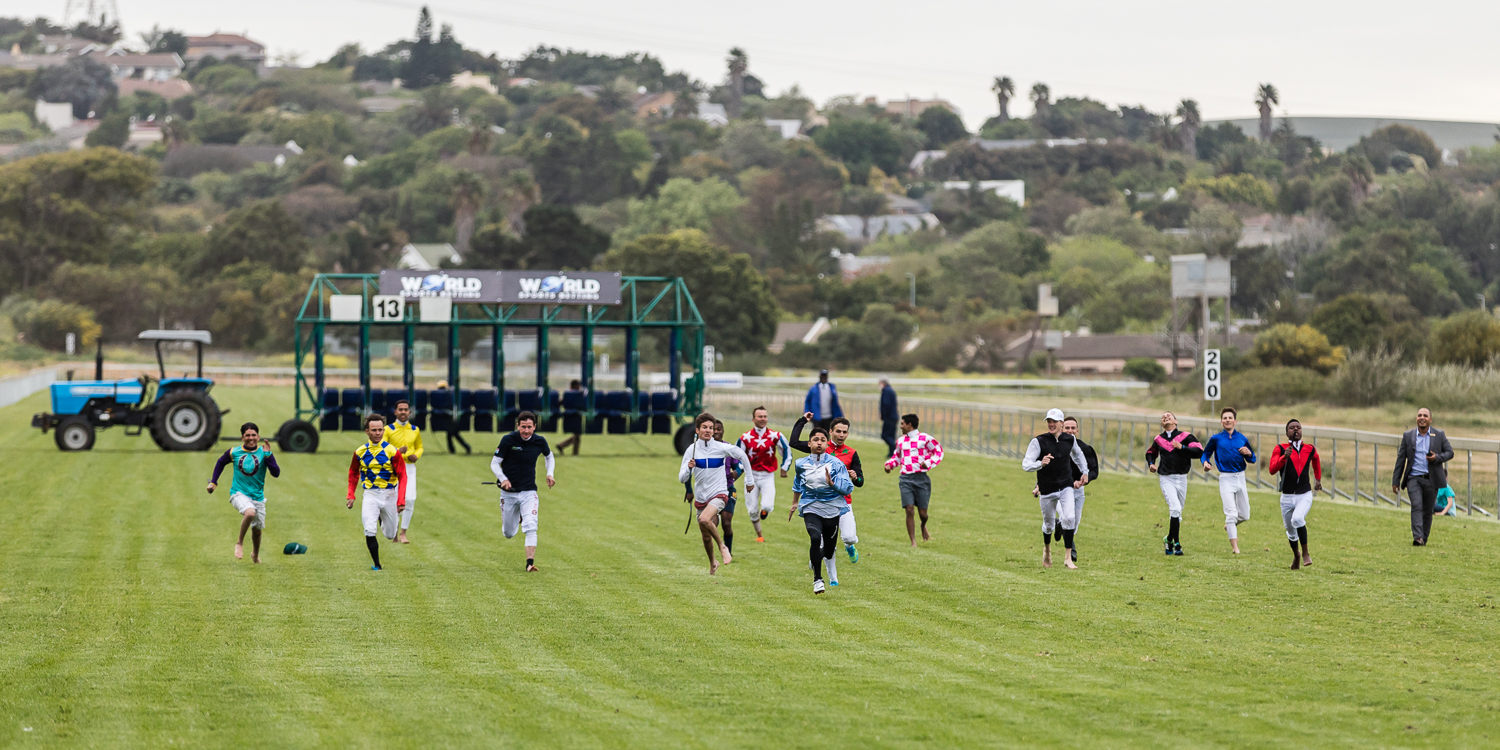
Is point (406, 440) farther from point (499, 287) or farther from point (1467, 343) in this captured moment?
point (1467, 343)

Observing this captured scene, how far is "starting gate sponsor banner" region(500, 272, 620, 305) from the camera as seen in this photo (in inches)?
1503

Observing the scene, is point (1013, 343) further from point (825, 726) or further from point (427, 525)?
point (825, 726)

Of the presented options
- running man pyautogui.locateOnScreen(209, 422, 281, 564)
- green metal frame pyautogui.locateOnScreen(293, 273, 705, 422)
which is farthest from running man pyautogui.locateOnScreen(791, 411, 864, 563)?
green metal frame pyautogui.locateOnScreen(293, 273, 705, 422)

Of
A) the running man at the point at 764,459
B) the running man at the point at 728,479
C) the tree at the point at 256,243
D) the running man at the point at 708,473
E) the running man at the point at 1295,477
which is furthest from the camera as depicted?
the tree at the point at 256,243

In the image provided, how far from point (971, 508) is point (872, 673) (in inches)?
549

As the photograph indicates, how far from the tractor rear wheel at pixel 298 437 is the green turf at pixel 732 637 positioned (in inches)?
490

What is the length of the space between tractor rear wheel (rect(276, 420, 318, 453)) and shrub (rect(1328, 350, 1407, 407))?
108ft

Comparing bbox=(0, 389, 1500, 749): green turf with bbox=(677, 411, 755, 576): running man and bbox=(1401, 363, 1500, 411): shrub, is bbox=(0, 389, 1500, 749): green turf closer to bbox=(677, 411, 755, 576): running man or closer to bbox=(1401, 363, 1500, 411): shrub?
bbox=(677, 411, 755, 576): running man

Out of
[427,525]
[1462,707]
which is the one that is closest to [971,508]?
[427,525]

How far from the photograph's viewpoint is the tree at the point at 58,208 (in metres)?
112

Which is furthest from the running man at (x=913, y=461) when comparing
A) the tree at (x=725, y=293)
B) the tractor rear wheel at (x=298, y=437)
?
the tree at (x=725, y=293)

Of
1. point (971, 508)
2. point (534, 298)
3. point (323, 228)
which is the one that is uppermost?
point (323, 228)

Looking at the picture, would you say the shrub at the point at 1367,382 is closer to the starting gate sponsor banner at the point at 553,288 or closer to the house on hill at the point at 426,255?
the starting gate sponsor banner at the point at 553,288

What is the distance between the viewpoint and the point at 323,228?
16500 centimetres
